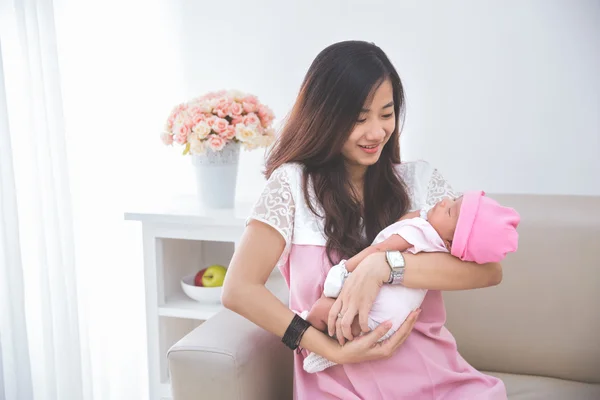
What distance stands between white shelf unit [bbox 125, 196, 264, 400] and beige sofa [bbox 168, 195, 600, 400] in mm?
363

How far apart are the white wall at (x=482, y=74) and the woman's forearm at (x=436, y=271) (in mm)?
864

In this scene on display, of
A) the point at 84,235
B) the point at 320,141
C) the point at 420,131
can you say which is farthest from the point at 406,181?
the point at 84,235

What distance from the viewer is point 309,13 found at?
231 cm

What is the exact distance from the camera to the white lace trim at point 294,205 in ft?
4.70

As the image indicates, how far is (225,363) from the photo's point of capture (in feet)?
4.52

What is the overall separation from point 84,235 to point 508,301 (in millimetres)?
1646

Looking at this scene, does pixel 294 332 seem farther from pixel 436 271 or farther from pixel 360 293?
pixel 436 271

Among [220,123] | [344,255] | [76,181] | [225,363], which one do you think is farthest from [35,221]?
[344,255]

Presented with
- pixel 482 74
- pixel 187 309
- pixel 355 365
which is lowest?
pixel 187 309

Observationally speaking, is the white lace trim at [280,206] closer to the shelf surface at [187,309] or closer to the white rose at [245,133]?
the white rose at [245,133]

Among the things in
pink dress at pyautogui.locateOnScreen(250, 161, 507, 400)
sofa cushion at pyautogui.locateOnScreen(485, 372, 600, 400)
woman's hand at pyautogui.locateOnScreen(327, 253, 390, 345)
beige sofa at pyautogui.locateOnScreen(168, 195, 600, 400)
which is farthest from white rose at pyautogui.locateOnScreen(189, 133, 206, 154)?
sofa cushion at pyautogui.locateOnScreen(485, 372, 600, 400)

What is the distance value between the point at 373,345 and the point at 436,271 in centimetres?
20

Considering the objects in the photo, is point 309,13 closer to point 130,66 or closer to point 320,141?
point 130,66

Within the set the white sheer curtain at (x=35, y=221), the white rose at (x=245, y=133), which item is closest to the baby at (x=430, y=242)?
the white rose at (x=245, y=133)
